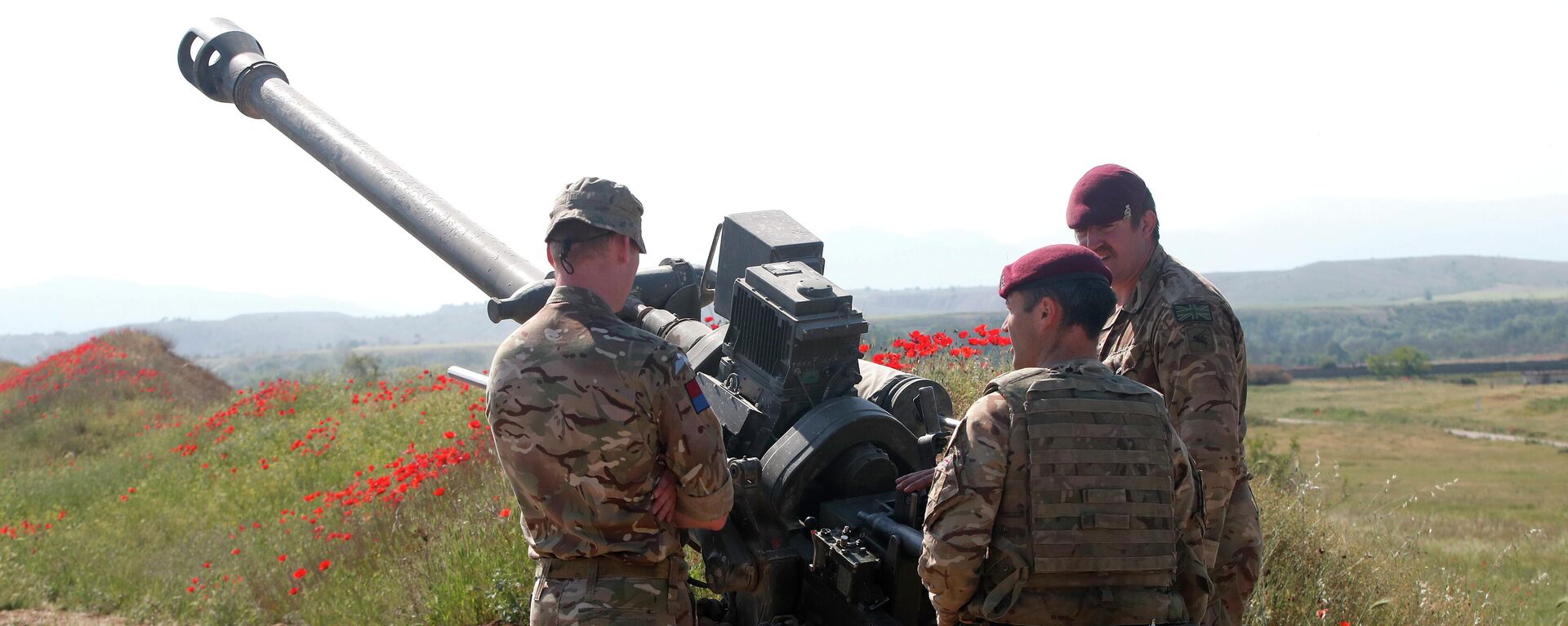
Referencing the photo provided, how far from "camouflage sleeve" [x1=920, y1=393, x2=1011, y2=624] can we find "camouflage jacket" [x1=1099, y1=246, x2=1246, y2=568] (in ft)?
3.27

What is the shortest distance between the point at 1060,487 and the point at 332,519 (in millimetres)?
7411

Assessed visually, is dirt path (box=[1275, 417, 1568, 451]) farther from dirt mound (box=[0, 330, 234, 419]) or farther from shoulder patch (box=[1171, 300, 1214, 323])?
shoulder patch (box=[1171, 300, 1214, 323])

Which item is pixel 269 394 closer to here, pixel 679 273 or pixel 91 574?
pixel 91 574

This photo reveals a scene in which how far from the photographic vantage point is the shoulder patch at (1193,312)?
3.64 m

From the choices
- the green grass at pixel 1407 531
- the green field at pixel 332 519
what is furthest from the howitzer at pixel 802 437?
the green grass at pixel 1407 531

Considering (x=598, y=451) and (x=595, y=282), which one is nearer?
(x=598, y=451)

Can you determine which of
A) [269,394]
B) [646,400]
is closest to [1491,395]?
[269,394]

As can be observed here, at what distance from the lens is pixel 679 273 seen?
18.8ft

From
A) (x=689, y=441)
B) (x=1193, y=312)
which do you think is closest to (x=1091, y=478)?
(x=1193, y=312)

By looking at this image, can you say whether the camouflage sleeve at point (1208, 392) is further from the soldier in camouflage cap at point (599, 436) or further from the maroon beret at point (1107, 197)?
the soldier in camouflage cap at point (599, 436)

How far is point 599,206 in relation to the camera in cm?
326

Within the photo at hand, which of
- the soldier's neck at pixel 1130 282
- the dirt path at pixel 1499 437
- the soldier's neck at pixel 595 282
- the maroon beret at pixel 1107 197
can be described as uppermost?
the maroon beret at pixel 1107 197

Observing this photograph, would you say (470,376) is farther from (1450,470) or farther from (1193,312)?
(1450,470)

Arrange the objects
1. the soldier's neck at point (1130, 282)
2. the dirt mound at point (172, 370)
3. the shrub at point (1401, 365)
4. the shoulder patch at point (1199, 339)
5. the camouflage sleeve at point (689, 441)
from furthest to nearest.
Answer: the shrub at point (1401, 365), the dirt mound at point (172, 370), the soldier's neck at point (1130, 282), the shoulder patch at point (1199, 339), the camouflage sleeve at point (689, 441)
